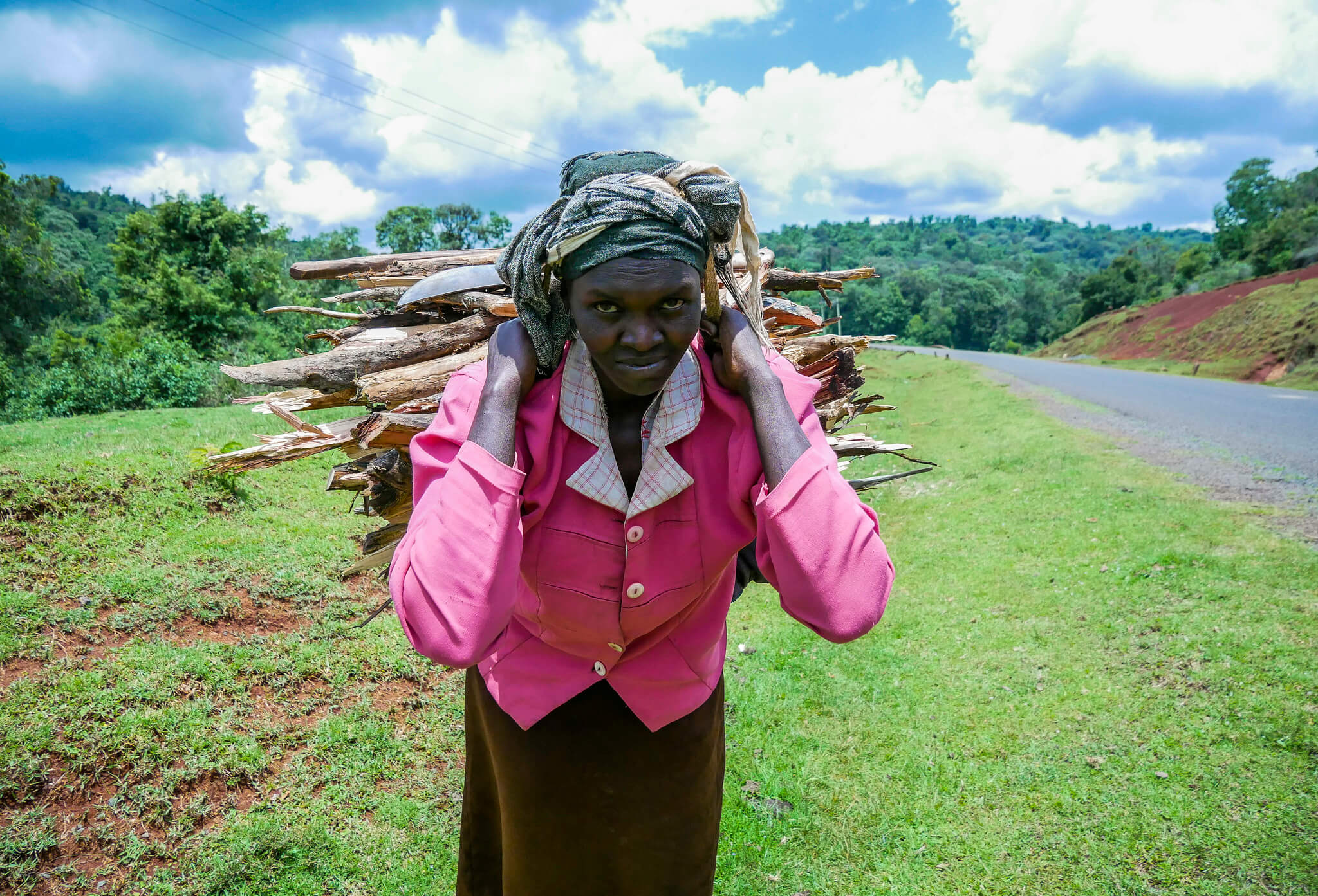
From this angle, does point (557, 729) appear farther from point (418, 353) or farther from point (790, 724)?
point (790, 724)

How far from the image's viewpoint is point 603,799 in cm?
178

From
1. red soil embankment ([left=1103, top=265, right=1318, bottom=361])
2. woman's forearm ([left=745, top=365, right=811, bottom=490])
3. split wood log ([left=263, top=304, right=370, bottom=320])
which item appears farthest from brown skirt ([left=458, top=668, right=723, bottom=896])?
red soil embankment ([left=1103, top=265, right=1318, bottom=361])

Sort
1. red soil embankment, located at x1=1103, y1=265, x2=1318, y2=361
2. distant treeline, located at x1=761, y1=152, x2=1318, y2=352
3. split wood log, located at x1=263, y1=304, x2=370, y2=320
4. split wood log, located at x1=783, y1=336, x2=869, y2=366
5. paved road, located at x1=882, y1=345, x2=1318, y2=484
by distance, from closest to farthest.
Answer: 1. split wood log, located at x1=783, y1=336, x2=869, y2=366
2. split wood log, located at x1=263, y1=304, x2=370, y2=320
3. paved road, located at x1=882, y1=345, x2=1318, y2=484
4. red soil embankment, located at x1=1103, y1=265, x2=1318, y2=361
5. distant treeline, located at x1=761, y1=152, x2=1318, y2=352

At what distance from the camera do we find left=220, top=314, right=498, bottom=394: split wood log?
8.12 ft

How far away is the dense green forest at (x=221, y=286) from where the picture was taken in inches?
560

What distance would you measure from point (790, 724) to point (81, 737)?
137 inches

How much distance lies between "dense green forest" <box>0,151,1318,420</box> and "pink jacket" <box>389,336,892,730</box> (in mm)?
3137

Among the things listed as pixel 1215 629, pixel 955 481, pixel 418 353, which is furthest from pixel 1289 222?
pixel 418 353

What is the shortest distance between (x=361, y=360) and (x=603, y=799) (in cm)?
167

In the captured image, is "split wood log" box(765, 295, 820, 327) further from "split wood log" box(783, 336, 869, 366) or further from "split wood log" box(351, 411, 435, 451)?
"split wood log" box(351, 411, 435, 451)

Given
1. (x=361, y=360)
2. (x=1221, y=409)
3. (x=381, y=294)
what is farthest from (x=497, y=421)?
(x=1221, y=409)

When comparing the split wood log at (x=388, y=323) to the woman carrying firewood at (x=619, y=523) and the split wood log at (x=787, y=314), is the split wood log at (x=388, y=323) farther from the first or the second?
the woman carrying firewood at (x=619, y=523)

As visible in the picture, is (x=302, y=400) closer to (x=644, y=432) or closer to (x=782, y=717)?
(x=644, y=432)

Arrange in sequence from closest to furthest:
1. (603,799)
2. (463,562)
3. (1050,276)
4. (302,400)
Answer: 1. (463,562)
2. (603,799)
3. (302,400)
4. (1050,276)
